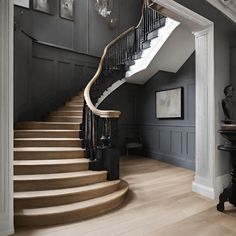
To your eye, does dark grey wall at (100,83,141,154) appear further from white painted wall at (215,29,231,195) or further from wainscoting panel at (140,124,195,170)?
white painted wall at (215,29,231,195)

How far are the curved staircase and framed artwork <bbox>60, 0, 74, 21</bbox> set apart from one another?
379cm

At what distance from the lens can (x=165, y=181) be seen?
157 inches

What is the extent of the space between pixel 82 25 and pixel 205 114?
16.0 ft

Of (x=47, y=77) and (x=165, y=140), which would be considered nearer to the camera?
(x=47, y=77)

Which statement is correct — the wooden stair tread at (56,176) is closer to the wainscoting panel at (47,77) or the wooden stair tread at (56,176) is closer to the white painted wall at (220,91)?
the white painted wall at (220,91)

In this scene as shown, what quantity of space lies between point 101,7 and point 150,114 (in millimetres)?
3202

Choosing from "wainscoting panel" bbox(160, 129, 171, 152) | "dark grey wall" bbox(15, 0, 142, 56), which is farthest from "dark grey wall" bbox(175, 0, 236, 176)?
"dark grey wall" bbox(15, 0, 142, 56)

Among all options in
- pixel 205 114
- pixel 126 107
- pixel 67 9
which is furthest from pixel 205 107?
pixel 67 9

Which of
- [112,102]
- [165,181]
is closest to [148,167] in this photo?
[165,181]

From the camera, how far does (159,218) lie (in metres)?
2.49

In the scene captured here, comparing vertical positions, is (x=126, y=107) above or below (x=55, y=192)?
above

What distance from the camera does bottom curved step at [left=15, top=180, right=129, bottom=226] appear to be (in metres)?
2.30

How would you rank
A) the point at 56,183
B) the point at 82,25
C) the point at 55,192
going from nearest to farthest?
the point at 55,192
the point at 56,183
the point at 82,25

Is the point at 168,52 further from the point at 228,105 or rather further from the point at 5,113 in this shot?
the point at 5,113
